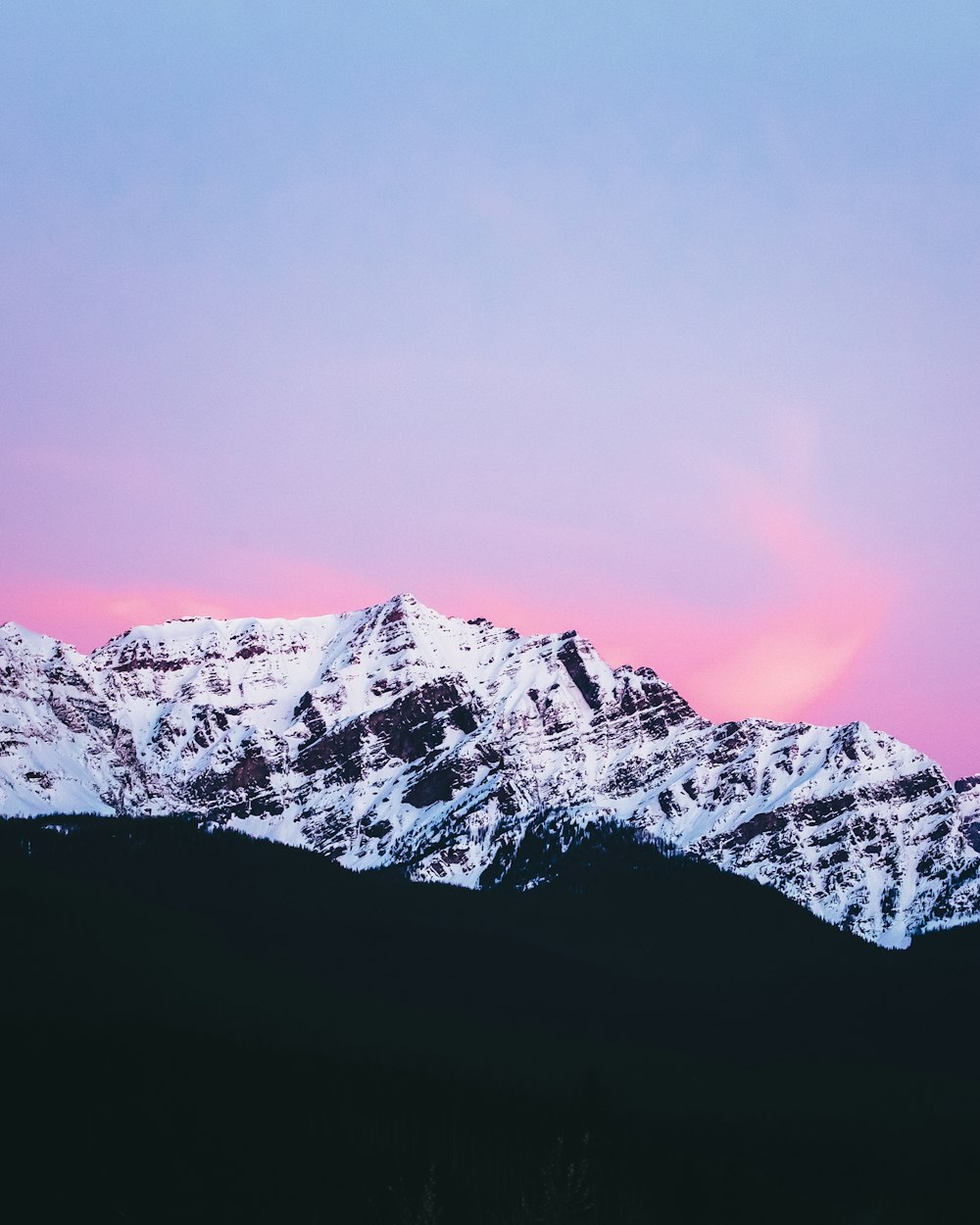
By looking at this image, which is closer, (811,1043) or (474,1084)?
(474,1084)

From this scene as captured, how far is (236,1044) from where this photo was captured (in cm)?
13475

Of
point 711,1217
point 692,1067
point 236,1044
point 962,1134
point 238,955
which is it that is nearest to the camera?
point 711,1217

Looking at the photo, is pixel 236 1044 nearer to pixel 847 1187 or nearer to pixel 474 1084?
pixel 474 1084

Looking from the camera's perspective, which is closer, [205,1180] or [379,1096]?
[205,1180]

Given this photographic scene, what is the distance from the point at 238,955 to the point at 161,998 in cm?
3183

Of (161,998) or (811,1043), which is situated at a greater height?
(811,1043)

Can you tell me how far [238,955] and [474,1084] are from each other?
172ft

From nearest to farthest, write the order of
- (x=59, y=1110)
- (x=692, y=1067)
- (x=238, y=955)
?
(x=59, y=1110), (x=692, y=1067), (x=238, y=955)

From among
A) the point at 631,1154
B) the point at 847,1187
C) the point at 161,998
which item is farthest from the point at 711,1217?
the point at 161,998

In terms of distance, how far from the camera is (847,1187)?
12756 cm

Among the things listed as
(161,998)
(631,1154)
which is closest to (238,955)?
(161,998)

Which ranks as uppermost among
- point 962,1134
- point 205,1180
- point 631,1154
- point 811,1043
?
point 811,1043

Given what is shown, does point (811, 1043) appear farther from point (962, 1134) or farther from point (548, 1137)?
point (548, 1137)

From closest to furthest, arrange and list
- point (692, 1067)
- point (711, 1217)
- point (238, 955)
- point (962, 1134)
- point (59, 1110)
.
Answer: point (711, 1217) < point (59, 1110) < point (962, 1134) < point (692, 1067) < point (238, 955)
